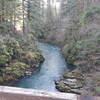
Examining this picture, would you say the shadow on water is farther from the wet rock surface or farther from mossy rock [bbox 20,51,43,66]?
mossy rock [bbox 20,51,43,66]

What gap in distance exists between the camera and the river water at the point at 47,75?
13570 mm

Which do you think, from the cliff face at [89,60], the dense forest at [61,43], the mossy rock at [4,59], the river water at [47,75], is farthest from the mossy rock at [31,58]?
the cliff face at [89,60]

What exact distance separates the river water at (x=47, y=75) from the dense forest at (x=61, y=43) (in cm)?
57

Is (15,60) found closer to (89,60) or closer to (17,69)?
(17,69)

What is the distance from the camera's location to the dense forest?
12.1 metres

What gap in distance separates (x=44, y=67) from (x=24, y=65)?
2261 mm

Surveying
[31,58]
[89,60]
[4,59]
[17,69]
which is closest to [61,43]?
[31,58]

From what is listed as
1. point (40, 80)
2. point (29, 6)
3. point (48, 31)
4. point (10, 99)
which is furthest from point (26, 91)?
point (48, 31)

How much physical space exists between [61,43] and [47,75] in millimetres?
13883

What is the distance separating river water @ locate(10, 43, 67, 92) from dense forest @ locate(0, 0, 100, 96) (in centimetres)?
57

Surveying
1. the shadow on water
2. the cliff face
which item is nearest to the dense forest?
the cliff face

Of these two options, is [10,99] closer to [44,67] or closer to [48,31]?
[44,67]

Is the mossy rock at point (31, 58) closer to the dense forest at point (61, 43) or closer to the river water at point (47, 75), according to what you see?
the dense forest at point (61, 43)

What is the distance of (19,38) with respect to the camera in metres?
20.7
